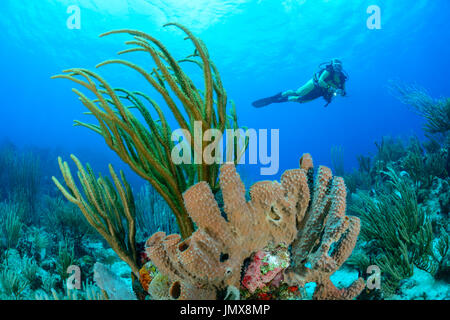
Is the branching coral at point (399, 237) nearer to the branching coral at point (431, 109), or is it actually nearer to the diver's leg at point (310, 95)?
the branching coral at point (431, 109)

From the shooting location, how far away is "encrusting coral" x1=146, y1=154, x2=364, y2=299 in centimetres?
150

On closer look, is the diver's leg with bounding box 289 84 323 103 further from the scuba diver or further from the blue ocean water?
the blue ocean water

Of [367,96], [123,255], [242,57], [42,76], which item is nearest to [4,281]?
[123,255]

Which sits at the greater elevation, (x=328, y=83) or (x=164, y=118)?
(x=328, y=83)

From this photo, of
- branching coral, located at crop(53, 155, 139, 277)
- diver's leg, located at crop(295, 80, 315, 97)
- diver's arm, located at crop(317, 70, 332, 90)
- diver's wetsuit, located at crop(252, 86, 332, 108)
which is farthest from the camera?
diver's leg, located at crop(295, 80, 315, 97)

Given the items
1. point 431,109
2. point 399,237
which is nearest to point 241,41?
point 431,109

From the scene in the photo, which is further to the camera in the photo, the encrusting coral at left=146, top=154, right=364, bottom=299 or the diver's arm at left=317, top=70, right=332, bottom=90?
the diver's arm at left=317, top=70, right=332, bottom=90

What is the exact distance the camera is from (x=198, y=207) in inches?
58.1

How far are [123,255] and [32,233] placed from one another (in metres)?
3.74

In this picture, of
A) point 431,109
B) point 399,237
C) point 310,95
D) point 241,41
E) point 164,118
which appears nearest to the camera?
point 164,118

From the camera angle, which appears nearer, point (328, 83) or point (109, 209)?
point (109, 209)

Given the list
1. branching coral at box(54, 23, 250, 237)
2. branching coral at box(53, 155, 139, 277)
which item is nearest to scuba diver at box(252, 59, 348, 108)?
branching coral at box(54, 23, 250, 237)

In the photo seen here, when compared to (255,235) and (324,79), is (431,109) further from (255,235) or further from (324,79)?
(255,235)

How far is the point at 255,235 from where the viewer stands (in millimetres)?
1675
